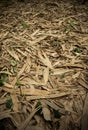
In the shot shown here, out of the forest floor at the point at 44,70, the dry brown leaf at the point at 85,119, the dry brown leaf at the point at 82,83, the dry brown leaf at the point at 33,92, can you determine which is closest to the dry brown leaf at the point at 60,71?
the forest floor at the point at 44,70

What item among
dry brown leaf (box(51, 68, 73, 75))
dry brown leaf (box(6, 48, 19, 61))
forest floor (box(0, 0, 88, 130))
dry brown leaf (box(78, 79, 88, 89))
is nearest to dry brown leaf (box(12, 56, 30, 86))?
forest floor (box(0, 0, 88, 130))

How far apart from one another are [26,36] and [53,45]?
0.51 meters

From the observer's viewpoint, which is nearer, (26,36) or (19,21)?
(26,36)

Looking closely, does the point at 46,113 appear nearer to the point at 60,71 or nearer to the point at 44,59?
the point at 60,71

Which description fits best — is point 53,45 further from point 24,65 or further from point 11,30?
point 11,30

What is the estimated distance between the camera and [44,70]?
206 cm

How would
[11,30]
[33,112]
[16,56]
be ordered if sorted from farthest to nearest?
1. [11,30]
2. [16,56]
3. [33,112]

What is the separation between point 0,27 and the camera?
3.03 metres

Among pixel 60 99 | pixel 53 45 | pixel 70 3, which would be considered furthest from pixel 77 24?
pixel 60 99

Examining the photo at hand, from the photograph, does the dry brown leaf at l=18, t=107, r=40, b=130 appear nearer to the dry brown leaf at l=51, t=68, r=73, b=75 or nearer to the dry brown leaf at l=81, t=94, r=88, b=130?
the dry brown leaf at l=81, t=94, r=88, b=130

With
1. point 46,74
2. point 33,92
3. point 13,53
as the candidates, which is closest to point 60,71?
point 46,74

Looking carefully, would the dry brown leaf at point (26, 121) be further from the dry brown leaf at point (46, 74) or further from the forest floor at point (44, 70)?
the dry brown leaf at point (46, 74)

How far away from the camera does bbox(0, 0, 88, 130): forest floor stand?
1570 millimetres

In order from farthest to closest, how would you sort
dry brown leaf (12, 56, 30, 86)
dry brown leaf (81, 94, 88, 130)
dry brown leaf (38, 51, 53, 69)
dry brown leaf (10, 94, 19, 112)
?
1. dry brown leaf (38, 51, 53, 69)
2. dry brown leaf (12, 56, 30, 86)
3. dry brown leaf (10, 94, 19, 112)
4. dry brown leaf (81, 94, 88, 130)
